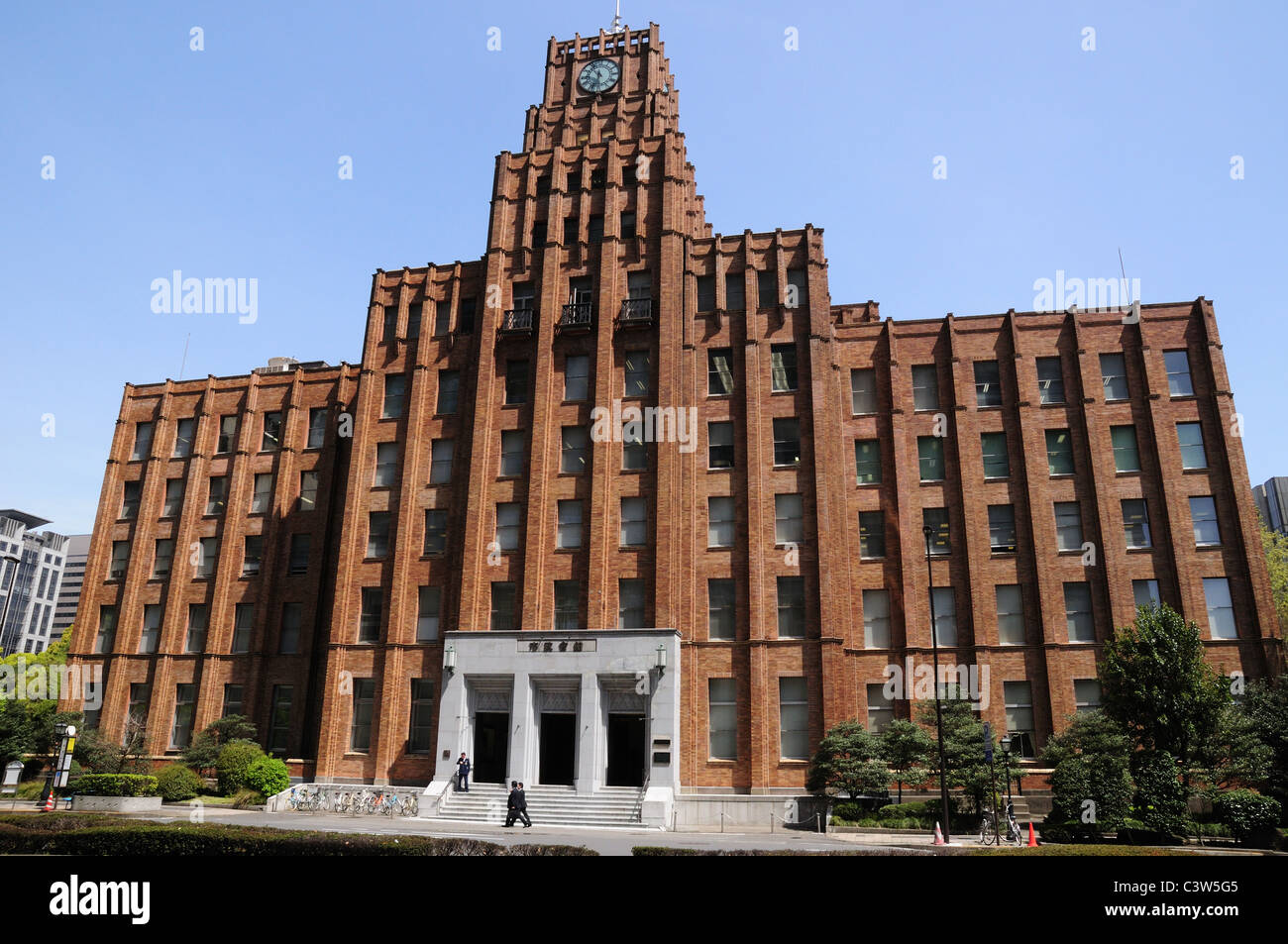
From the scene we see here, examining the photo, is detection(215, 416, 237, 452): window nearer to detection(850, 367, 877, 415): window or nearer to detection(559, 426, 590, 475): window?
detection(559, 426, 590, 475): window

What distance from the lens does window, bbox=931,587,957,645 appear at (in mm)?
40500

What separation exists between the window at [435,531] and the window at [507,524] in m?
3.01

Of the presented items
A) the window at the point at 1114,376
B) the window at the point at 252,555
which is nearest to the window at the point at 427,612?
the window at the point at 252,555

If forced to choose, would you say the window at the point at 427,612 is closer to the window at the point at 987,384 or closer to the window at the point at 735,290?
the window at the point at 735,290

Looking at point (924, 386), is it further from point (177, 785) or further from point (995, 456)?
point (177, 785)

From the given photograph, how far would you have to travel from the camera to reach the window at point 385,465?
150 ft

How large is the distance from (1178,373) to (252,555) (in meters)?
48.8

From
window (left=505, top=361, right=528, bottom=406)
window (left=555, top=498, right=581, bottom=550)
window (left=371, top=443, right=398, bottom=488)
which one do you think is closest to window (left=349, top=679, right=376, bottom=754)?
window (left=371, top=443, right=398, bottom=488)

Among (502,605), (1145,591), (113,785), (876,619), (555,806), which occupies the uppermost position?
(1145,591)

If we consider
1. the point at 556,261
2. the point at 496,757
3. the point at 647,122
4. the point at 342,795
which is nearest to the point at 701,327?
the point at 556,261

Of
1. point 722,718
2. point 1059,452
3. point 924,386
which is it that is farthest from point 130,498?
point 1059,452

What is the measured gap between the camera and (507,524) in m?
42.2

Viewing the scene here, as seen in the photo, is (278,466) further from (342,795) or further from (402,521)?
(342,795)

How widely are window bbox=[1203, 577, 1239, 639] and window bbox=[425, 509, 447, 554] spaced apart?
3504cm
